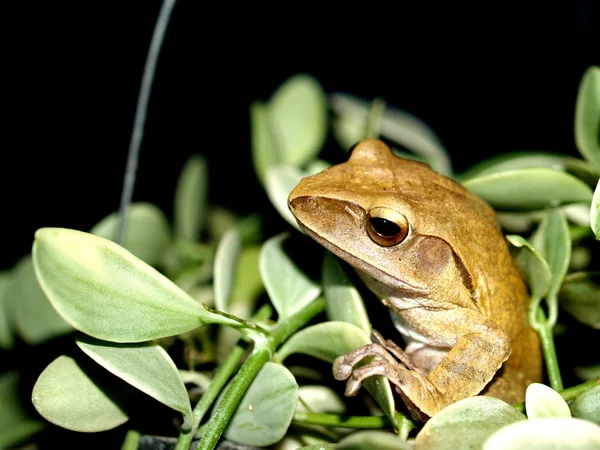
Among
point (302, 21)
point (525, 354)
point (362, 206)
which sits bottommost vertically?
point (525, 354)

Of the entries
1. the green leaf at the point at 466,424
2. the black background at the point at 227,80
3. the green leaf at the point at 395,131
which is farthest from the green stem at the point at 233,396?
the black background at the point at 227,80

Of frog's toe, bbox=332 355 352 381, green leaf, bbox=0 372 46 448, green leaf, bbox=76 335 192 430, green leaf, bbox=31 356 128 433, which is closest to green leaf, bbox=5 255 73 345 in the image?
green leaf, bbox=0 372 46 448

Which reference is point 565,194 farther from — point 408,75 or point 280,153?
point 408,75

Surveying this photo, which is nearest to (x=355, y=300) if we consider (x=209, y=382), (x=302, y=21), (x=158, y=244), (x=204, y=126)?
(x=209, y=382)

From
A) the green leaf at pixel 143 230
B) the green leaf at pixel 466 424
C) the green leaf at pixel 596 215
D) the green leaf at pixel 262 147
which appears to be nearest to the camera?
the green leaf at pixel 466 424

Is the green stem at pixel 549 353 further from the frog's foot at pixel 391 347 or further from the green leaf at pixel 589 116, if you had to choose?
the green leaf at pixel 589 116

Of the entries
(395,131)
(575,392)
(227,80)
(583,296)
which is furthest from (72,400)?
(227,80)
